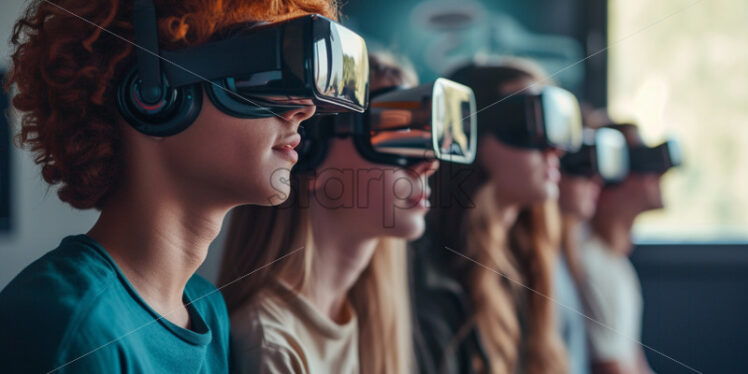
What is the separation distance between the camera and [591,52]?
116 centimetres

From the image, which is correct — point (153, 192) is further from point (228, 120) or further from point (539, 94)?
point (539, 94)

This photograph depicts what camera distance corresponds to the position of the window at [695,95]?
4.09ft

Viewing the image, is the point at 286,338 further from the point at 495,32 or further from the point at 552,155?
the point at 495,32

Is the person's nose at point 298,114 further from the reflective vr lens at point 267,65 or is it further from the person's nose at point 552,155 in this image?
the person's nose at point 552,155

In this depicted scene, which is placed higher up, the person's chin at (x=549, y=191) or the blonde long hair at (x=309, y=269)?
the person's chin at (x=549, y=191)

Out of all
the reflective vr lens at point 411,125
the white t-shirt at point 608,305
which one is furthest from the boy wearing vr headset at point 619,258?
the reflective vr lens at point 411,125

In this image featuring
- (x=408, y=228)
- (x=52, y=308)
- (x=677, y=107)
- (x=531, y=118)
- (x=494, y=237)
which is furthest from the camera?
(x=677, y=107)

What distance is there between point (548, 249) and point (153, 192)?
645 millimetres

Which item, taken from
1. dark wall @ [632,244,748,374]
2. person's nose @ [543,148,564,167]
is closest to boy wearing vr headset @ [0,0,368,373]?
person's nose @ [543,148,564,167]

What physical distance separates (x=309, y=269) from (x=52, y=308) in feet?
0.69

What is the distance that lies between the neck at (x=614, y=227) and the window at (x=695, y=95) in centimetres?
18

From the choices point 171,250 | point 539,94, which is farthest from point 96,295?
point 539,94

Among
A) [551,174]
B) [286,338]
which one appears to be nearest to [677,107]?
[551,174]

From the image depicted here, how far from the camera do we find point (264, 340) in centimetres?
40
